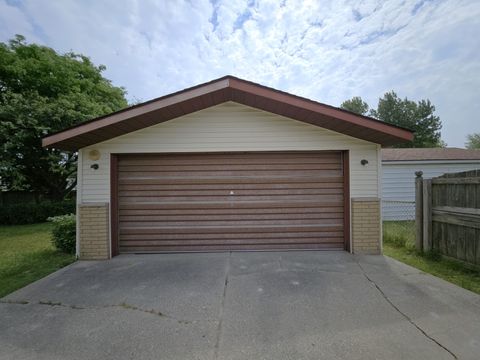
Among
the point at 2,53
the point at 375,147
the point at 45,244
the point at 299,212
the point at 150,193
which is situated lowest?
the point at 45,244

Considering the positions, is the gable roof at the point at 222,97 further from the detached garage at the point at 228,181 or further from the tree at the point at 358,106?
the tree at the point at 358,106

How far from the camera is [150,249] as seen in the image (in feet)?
17.5

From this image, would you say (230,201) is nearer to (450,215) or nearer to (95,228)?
(95,228)

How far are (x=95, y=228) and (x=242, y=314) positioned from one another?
3785 mm

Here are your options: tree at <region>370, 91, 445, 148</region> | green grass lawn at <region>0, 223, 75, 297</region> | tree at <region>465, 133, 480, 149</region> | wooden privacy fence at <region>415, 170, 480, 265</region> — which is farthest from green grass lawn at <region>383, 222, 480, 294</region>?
tree at <region>465, 133, 480, 149</region>

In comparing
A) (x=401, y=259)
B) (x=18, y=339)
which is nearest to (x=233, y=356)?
(x=18, y=339)

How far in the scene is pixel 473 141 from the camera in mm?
43594

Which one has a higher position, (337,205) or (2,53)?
(2,53)

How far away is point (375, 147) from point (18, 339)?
629 cm

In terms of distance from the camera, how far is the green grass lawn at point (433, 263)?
150 inches

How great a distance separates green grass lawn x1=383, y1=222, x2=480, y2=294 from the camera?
12.5 feet

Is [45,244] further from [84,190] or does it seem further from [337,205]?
[337,205]

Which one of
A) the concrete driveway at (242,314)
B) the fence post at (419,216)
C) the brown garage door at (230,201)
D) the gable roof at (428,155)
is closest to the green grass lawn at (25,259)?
the concrete driveway at (242,314)

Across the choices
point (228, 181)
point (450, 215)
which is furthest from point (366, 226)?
point (228, 181)
